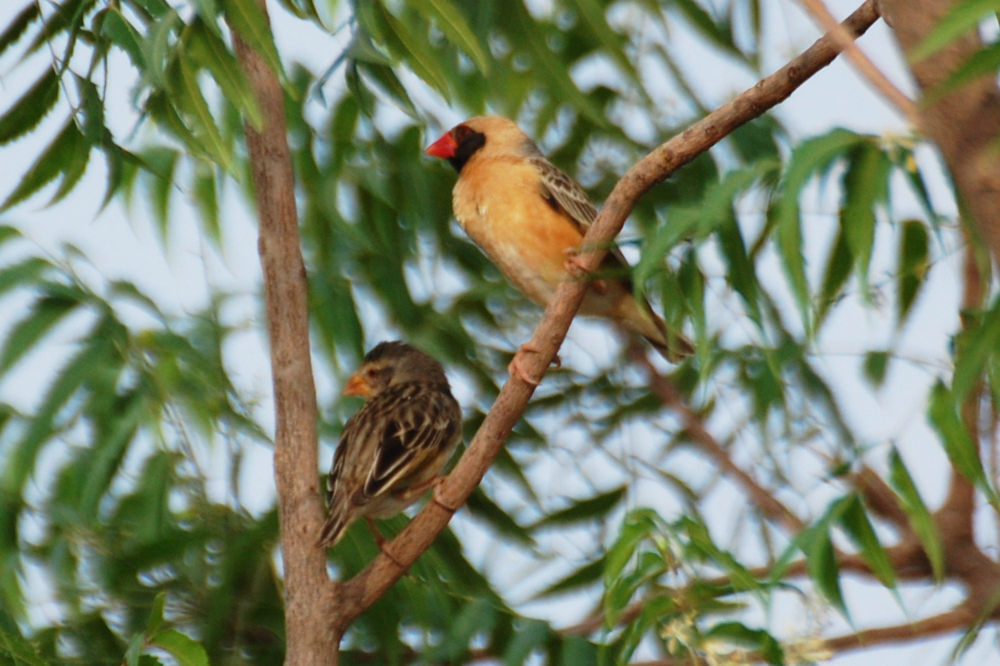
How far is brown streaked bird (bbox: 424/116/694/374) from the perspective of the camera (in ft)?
17.6

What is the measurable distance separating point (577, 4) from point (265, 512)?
1779mm

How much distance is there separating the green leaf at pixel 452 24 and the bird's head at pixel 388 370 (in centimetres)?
232

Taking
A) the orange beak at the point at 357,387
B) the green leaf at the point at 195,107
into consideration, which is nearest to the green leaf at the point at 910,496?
the green leaf at the point at 195,107

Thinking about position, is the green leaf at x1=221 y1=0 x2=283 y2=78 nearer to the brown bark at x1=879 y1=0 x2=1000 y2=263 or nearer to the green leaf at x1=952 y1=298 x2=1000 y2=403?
the brown bark at x1=879 y1=0 x2=1000 y2=263

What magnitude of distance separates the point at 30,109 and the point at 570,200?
2121 mm

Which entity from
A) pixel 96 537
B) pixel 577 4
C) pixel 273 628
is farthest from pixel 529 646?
pixel 577 4

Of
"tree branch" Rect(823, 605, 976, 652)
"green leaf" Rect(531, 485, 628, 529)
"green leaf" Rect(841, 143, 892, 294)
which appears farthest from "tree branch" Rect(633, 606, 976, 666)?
"green leaf" Rect(841, 143, 892, 294)

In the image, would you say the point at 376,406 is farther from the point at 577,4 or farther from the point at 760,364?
the point at 577,4

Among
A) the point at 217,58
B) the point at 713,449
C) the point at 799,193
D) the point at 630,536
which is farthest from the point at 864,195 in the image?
the point at 713,449

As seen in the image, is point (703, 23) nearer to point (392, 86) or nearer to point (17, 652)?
point (392, 86)

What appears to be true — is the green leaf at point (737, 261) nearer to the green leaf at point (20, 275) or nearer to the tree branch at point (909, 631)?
the tree branch at point (909, 631)

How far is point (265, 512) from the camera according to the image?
4.61 m

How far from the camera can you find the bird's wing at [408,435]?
481 centimetres

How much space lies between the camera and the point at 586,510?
16.6 ft
